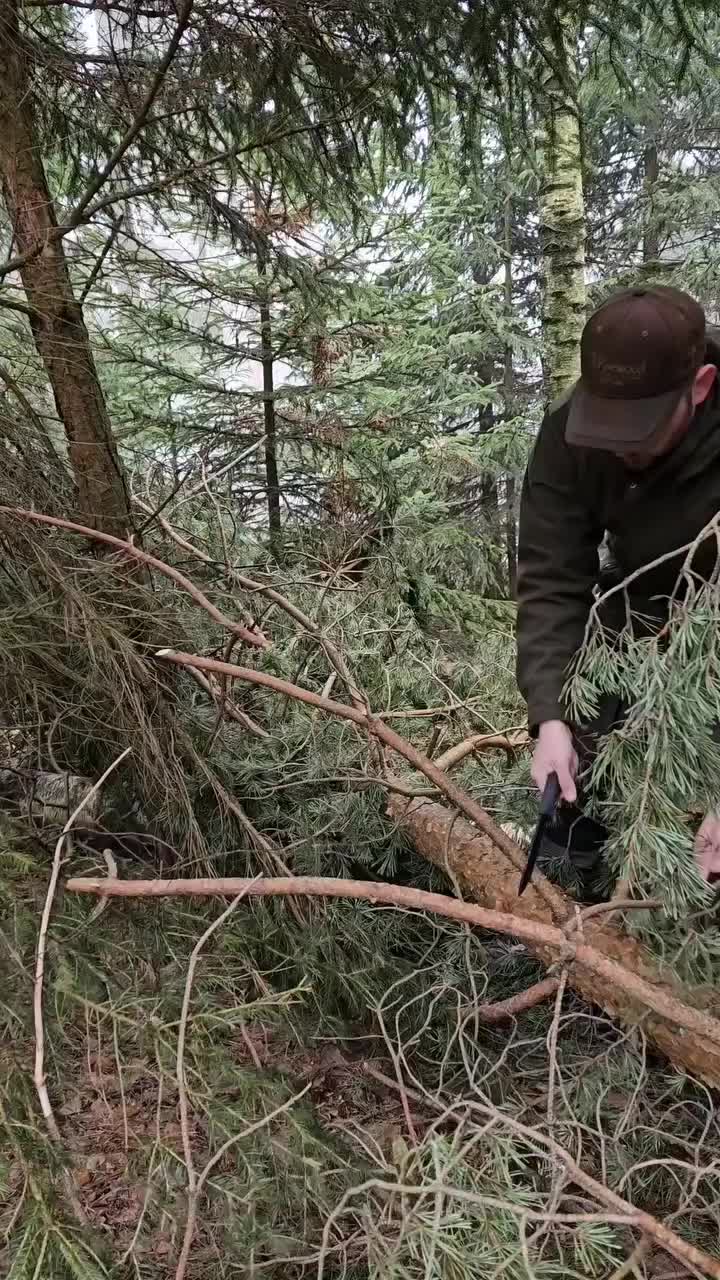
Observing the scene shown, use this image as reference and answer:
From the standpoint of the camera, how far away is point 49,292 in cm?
228

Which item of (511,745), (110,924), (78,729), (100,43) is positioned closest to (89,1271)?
(110,924)

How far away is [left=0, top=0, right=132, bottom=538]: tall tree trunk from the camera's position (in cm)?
220

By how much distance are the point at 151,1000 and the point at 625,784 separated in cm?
117

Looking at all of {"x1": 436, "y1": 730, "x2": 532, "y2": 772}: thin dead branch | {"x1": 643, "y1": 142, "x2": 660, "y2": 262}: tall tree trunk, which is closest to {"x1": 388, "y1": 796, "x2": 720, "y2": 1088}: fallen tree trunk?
{"x1": 436, "y1": 730, "x2": 532, "y2": 772}: thin dead branch

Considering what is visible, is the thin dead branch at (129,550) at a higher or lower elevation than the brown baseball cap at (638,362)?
lower

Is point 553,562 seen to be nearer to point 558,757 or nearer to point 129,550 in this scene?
point 558,757

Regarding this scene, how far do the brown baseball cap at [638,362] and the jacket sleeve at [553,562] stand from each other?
0.81ft

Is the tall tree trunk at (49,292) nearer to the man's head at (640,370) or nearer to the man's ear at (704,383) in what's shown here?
the man's head at (640,370)

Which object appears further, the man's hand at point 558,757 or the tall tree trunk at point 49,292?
the tall tree trunk at point 49,292

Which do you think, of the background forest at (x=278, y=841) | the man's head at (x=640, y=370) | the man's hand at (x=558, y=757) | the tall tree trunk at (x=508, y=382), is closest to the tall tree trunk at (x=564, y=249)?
Answer: the background forest at (x=278, y=841)

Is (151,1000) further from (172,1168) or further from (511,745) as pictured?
(511,745)

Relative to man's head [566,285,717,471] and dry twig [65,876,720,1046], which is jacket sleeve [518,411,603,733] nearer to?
man's head [566,285,717,471]

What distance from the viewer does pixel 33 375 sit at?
2.44m

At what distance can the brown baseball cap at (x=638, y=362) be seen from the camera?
1537 mm
